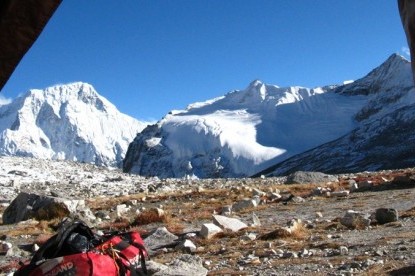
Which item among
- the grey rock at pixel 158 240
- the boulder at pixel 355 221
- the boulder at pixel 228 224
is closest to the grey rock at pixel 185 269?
the grey rock at pixel 158 240

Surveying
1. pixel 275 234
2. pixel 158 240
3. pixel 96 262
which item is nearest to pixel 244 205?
pixel 158 240

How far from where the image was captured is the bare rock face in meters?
21.0

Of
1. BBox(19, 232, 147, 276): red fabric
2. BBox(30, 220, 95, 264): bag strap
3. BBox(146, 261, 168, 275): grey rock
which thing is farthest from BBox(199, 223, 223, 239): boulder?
BBox(30, 220, 95, 264): bag strap

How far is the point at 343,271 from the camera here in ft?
27.1

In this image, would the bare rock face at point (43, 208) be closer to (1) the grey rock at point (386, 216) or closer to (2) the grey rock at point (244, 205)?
(2) the grey rock at point (244, 205)

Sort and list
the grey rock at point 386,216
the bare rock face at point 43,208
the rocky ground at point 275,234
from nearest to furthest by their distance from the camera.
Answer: the rocky ground at point 275,234 → the grey rock at point 386,216 → the bare rock face at point 43,208

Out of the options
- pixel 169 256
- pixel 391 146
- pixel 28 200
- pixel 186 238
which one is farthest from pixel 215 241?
pixel 391 146

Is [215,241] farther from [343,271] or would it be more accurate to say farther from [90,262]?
[90,262]

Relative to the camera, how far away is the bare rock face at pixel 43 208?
21.0 meters

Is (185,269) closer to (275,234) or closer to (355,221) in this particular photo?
(275,234)

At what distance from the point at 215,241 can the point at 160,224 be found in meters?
4.86

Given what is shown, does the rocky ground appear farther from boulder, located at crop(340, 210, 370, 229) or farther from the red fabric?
the red fabric

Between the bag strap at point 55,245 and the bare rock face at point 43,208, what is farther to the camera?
the bare rock face at point 43,208

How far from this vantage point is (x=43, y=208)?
2117 cm
